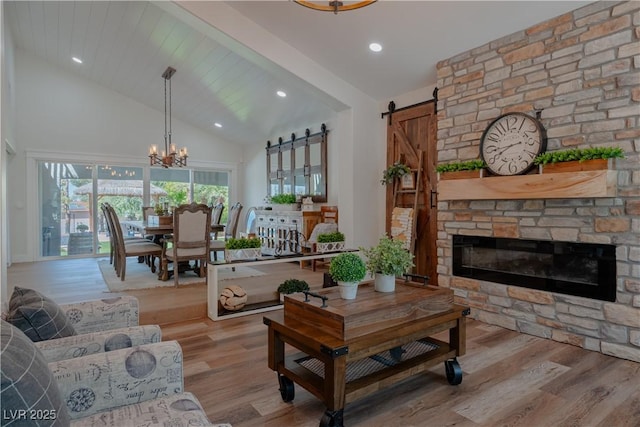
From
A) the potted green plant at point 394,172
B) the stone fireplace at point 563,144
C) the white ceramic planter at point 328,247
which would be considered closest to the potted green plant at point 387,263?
the stone fireplace at point 563,144

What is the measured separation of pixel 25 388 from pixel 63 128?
326 inches

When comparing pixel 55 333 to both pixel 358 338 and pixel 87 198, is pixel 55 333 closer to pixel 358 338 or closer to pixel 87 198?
pixel 358 338

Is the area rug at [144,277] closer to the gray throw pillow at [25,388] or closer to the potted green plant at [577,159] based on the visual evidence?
the gray throw pillow at [25,388]

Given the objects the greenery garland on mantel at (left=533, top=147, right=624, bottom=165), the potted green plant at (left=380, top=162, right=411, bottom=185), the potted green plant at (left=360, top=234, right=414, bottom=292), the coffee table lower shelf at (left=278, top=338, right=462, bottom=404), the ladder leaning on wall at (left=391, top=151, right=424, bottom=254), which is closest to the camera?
the coffee table lower shelf at (left=278, top=338, right=462, bottom=404)

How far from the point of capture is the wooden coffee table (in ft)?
6.46

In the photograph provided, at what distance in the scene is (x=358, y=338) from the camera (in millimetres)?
2020

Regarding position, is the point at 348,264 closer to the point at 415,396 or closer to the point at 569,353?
the point at 415,396

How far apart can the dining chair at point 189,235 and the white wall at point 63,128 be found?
4.28m

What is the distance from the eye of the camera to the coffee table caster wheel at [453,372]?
2.52 m

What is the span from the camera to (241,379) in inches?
103

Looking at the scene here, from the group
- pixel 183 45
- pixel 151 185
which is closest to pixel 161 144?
pixel 151 185

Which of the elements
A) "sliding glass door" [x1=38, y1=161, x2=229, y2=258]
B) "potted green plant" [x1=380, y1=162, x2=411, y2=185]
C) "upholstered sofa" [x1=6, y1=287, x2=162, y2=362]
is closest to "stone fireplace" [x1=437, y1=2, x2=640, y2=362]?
"potted green plant" [x1=380, y1=162, x2=411, y2=185]

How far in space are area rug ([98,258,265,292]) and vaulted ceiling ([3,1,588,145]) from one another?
291 centimetres

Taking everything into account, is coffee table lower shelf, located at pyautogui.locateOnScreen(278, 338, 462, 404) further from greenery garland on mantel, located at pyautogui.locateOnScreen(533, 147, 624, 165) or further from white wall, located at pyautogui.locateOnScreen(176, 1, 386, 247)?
white wall, located at pyautogui.locateOnScreen(176, 1, 386, 247)
